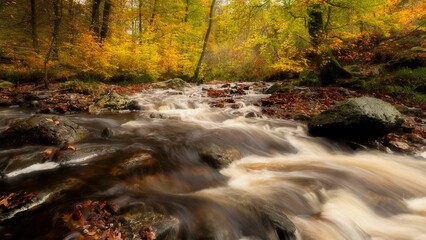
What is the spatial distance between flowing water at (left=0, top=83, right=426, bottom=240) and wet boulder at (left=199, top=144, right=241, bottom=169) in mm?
114

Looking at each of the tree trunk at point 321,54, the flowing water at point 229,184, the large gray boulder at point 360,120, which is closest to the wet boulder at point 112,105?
the flowing water at point 229,184

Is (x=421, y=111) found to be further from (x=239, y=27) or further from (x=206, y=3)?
(x=206, y=3)

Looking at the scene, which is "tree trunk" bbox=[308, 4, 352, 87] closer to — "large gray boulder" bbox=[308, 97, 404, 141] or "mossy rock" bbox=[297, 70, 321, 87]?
"mossy rock" bbox=[297, 70, 321, 87]

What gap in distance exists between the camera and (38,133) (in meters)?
4.87

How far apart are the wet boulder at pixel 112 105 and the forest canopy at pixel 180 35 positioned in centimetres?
333

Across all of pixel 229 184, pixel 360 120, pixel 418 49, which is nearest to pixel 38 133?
pixel 229 184

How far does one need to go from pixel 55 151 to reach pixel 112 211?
2087 mm

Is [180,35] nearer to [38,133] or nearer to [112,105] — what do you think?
[112,105]

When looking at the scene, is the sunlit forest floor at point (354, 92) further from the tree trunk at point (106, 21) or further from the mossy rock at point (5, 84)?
the tree trunk at point (106, 21)

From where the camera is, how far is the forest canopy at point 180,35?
10438 mm

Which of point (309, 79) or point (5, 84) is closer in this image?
point (5, 84)

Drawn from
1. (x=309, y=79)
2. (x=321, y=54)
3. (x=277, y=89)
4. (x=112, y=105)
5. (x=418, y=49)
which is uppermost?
(x=418, y=49)

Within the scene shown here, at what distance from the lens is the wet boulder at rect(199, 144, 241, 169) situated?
487cm

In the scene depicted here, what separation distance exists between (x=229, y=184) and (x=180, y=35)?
15044 mm
